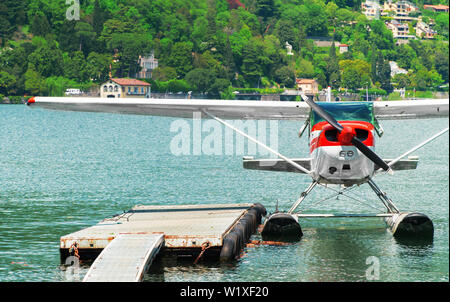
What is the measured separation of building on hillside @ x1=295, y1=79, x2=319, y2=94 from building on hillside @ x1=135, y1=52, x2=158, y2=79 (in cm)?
2696

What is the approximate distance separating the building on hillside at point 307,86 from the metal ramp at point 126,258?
137801 mm

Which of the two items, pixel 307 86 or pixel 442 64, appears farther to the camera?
pixel 442 64

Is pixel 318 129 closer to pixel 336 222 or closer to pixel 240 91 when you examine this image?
pixel 336 222

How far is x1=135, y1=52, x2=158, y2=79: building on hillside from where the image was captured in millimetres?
144000

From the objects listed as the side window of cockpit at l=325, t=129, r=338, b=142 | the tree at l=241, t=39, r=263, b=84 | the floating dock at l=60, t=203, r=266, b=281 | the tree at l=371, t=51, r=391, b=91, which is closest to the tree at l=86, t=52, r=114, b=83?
the tree at l=241, t=39, r=263, b=84

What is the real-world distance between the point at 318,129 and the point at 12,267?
193 inches

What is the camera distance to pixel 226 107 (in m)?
14.2

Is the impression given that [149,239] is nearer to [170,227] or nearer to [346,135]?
[170,227]

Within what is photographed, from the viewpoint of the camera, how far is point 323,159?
11.9 metres

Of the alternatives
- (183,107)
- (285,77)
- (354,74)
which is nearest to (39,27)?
(285,77)

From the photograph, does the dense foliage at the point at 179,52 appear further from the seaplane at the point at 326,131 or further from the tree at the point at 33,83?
the seaplane at the point at 326,131

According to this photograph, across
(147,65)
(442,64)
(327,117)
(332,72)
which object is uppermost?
(442,64)

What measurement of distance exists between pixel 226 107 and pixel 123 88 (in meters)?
118
